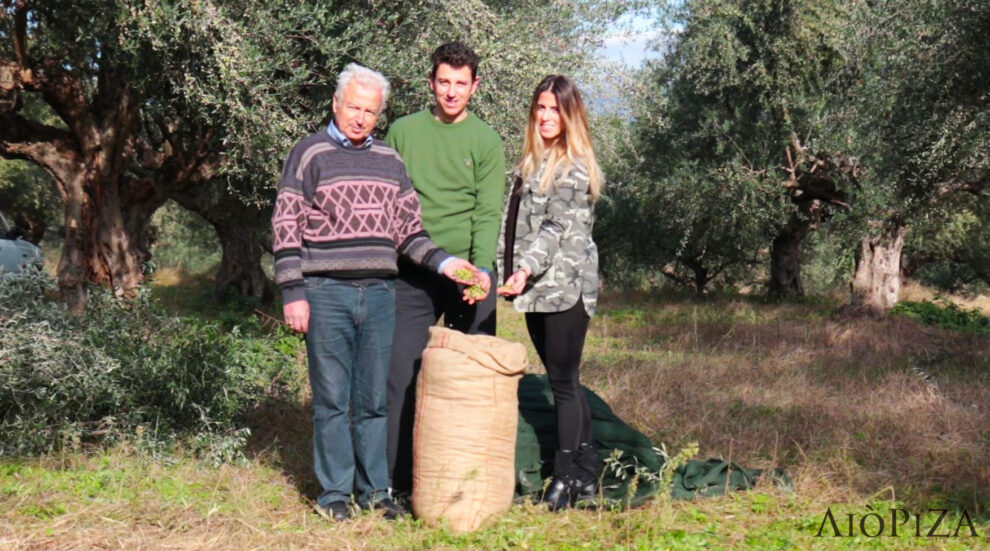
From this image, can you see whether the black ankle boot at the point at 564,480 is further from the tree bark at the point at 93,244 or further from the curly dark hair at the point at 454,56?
the tree bark at the point at 93,244

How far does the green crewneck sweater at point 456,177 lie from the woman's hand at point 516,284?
0.20 m

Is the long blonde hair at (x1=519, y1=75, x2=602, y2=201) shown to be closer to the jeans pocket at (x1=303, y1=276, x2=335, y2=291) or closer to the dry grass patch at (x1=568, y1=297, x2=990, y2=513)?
the jeans pocket at (x1=303, y1=276, x2=335, y2=291)


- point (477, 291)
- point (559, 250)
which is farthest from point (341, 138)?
point (559, 250)

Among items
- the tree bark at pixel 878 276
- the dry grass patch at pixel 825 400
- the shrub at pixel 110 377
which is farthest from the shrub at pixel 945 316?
the shrub at pixel 110 377

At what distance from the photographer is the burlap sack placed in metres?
4.51

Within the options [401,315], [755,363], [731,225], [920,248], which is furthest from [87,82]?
[920,248]

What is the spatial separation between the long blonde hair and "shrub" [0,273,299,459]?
2.59 metres

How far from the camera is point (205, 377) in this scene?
20.9ft

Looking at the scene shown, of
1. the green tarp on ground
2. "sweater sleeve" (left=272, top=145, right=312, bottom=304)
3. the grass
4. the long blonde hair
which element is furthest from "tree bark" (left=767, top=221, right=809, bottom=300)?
"sweater sleeve" (left=272, top=145, right=312, bottom=304)

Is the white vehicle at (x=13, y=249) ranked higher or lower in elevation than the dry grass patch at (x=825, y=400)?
higher

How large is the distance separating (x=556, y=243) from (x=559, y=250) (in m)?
0.04

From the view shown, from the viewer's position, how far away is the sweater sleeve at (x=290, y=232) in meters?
4.43

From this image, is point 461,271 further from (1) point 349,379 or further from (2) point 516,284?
(1) point 349,379

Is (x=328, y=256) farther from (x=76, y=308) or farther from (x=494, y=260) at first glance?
(x=76, y=308)
